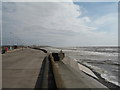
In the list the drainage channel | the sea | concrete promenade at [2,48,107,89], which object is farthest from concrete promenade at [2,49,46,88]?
the sea

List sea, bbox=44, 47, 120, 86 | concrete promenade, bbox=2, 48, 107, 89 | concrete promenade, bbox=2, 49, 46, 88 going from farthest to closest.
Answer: sea, bbox=44, 47, 120, 86 < concrete promenade, bbox=2, 49, 46, 88 < concrete promenade, bbox=2, 48, 107, 89

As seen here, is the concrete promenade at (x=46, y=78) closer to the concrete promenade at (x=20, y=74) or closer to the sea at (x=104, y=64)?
the concrete promenade at (x=20, y=74)

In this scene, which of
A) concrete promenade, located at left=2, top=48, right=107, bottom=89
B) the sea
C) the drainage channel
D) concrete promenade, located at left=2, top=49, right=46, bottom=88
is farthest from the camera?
the sea

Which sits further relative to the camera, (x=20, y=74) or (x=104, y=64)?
(x=104, y=64)

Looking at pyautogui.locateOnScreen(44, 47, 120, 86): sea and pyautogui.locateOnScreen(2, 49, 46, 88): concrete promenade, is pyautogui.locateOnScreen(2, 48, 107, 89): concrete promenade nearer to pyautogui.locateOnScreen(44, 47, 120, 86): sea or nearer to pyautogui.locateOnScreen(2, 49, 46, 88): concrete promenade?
pyautogui.locateOnScreen(2, 49, 46, 88): concrete promenade

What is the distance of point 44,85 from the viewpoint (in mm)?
9273

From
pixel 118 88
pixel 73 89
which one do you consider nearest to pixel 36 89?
pixel 73 89

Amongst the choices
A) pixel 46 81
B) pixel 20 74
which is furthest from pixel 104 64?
pixel 46 81

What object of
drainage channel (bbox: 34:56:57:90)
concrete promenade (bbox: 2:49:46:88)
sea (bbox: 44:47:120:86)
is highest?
drainage channel (bbox: 34:56:57:90)

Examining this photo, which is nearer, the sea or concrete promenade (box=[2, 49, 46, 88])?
concrete promenade (box=[2, 49, 46, 88])

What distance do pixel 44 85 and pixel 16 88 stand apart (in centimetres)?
150

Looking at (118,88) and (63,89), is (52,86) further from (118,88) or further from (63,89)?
(118,88)

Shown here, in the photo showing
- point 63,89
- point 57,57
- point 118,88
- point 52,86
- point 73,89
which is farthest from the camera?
point 57,57

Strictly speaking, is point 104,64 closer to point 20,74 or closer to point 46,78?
point 20,74
